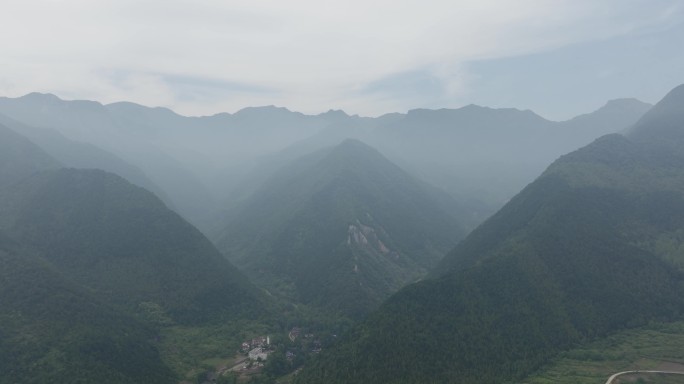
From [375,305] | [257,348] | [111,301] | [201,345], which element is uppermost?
[111,301]

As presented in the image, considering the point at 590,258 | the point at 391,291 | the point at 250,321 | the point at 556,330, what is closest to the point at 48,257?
the point at 250,321

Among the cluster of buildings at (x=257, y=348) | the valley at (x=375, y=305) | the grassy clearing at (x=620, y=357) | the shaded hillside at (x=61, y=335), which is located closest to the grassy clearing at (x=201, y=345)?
the valley at (x=375, y=305)

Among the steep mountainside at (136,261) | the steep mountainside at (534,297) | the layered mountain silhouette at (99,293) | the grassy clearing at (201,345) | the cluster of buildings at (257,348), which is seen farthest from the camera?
the steep mountainside at (136,261)

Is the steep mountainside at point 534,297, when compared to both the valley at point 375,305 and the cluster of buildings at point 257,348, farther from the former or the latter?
the cluster of buildings at point 257,348

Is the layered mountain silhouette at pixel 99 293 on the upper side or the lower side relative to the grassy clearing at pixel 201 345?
upper

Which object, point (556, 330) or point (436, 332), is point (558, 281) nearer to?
point (556, 330)

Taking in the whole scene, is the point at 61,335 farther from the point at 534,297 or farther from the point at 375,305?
the point at 534,297

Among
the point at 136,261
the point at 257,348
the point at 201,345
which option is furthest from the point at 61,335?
the point at 136,261

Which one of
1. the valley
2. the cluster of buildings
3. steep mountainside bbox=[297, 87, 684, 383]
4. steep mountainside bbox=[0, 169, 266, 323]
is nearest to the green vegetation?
Result: steep mountainside bbox=[0, 169, 266, 323]
